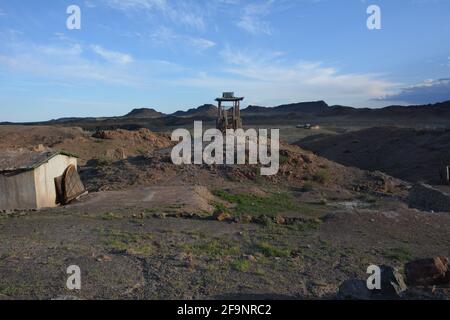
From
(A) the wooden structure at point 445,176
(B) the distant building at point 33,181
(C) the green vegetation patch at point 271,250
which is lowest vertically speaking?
(A) the wooden structure at point 445,176

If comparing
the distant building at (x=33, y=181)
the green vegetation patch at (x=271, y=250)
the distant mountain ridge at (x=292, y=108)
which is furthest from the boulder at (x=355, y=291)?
the distant mountain ridge at (x=292, y=108)

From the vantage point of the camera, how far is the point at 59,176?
16797mm

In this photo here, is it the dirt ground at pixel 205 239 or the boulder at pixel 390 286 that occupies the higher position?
the boulder at pixel 390 286

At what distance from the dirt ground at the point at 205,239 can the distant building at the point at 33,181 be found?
0.56 meters

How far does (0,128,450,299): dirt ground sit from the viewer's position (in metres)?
8.18

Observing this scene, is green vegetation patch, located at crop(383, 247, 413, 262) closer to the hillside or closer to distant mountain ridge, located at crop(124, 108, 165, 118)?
the hillside

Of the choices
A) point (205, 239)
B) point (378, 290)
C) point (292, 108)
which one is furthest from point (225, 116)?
point (292, 108)

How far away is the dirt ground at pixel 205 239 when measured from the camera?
26.8 ft

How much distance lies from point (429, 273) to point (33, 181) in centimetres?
1150

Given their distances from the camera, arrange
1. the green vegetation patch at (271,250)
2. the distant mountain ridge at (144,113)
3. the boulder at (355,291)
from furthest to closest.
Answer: the distant mountain ridge at (144,113) < the green vegetation patch at (271,250) < the boulder at (355,291)

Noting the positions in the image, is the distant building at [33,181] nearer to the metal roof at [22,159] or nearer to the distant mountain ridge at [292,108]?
the metal roof at [22,159]

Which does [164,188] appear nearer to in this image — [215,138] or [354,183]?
[215,138]

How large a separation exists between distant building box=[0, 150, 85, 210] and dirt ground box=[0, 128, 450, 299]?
1.83 ft

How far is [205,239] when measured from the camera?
1164 cm
